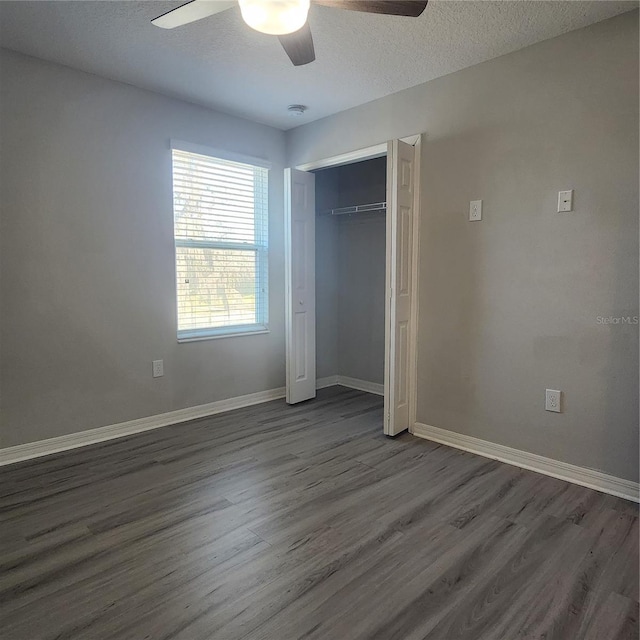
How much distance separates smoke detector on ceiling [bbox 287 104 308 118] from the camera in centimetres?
363

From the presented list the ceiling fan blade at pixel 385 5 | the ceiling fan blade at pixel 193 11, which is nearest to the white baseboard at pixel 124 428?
the ceiling fan blade at pixel 193 11

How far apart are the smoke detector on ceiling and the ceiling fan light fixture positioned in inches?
82.4

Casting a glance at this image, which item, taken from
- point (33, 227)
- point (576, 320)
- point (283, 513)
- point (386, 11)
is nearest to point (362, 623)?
point (283, 513)

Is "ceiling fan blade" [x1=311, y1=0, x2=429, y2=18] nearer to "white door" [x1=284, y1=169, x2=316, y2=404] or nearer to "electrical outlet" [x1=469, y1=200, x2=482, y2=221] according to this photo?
"electrical outlet" [x1=469, y1=200, x2=482, y2=221]

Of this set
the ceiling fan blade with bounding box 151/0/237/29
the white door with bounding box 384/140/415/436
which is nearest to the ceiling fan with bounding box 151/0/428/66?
the ceiling fan blade with bounding box 151/0/237/29

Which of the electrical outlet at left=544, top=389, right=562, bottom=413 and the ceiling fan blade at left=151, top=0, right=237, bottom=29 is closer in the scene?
the ceiling fan blade at left=151, top=0, right=237, bottom=29

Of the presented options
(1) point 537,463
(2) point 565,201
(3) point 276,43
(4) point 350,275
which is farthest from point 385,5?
(4) point 350,275

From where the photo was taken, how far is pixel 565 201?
8.48ft

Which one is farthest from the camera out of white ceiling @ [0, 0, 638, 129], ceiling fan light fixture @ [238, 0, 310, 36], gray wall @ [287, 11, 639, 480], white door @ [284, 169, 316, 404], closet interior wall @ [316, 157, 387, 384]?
closet interior wall @ [316, 157, 387, 384]

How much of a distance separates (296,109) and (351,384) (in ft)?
8.92

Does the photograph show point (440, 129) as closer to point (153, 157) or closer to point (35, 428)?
point (153, 157)

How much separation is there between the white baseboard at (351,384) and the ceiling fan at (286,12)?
326cm

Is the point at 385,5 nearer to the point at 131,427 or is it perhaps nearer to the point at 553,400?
the point at 553,400

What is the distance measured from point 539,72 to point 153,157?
2.65 metres
